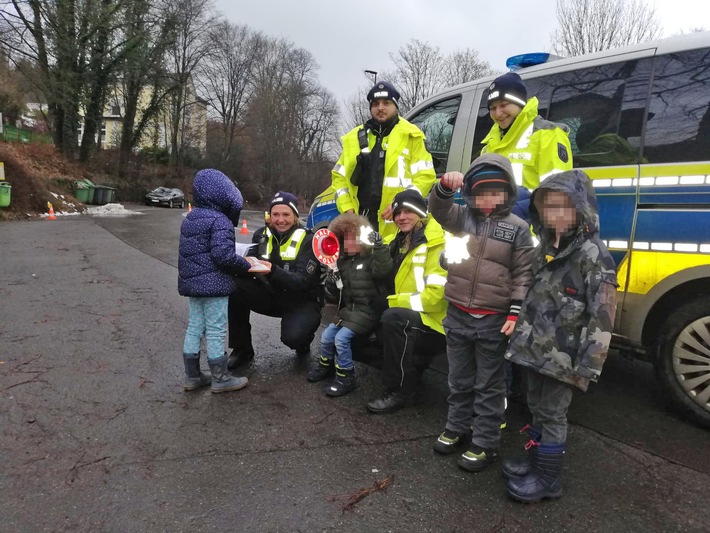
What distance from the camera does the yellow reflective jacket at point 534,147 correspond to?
10.3 feet

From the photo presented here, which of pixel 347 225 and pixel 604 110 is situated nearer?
pixel 604 110

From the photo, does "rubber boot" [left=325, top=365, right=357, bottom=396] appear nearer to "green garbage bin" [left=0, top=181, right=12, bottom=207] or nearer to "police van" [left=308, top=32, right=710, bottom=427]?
"police van" [left=308, top=32, right=710, bottom=427]

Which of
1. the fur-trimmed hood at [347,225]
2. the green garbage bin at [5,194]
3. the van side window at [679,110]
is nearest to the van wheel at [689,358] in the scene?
the van side window at [679,110]

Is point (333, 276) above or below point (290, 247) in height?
below

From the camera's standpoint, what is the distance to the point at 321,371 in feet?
Answer: 12.6

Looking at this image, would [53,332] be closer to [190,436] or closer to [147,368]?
[147,368]

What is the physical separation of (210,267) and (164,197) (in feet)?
111

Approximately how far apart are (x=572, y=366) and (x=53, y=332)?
456cm

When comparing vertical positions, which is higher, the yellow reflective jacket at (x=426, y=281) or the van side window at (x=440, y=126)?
the van side window at (x=440, y=126)

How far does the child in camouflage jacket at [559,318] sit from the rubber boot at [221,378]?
198 cm

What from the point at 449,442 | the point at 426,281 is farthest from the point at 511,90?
the point at 449,442

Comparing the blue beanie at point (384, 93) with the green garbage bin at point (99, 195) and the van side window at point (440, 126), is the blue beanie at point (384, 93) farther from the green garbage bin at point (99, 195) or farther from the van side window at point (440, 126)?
the green garbage bin at point (99, 195)

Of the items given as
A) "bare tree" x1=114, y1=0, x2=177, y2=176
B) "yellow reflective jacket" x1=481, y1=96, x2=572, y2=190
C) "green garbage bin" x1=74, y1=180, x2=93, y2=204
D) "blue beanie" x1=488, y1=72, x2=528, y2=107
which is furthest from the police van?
"bare tree" x1=114, y1=0, x2=177, y2=176

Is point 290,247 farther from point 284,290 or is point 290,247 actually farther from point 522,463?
point 522,463
